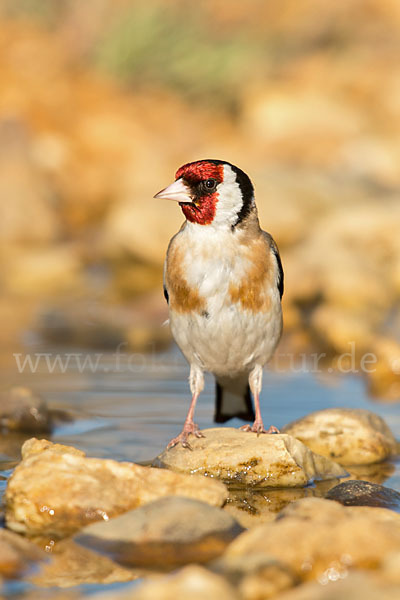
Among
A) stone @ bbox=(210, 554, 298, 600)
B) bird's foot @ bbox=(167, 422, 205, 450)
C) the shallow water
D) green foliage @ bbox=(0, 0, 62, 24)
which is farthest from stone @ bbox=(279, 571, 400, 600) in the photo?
green foliage @ bbox=(0, 0, 62, 24)

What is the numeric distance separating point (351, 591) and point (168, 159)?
11357 millimetres

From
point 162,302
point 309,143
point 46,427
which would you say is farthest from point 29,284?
point 309,143

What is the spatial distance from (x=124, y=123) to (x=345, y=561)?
483 inches

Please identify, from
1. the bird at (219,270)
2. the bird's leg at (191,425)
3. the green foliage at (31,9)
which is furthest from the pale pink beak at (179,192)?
the green foliage at (31,9)

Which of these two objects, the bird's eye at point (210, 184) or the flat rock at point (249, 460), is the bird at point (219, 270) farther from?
the flat rock at point (249, 460)

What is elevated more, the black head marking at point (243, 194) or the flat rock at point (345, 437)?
the black head marking at point (243, 194)

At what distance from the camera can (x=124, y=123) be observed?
595 inches

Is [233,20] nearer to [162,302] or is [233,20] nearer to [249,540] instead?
[162,302]

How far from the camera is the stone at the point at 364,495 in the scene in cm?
465

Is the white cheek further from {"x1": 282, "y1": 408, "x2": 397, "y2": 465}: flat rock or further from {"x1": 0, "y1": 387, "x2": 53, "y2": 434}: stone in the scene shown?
{"x1": 0, "y1": 387, "x2": 53, "y2": 434}: stone

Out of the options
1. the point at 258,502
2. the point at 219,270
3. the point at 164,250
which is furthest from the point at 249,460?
the point at 164,250

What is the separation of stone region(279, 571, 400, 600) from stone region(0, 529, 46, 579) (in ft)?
3.65

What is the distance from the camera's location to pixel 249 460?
498 centimetres

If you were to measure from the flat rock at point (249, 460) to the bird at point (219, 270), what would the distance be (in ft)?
0.43
